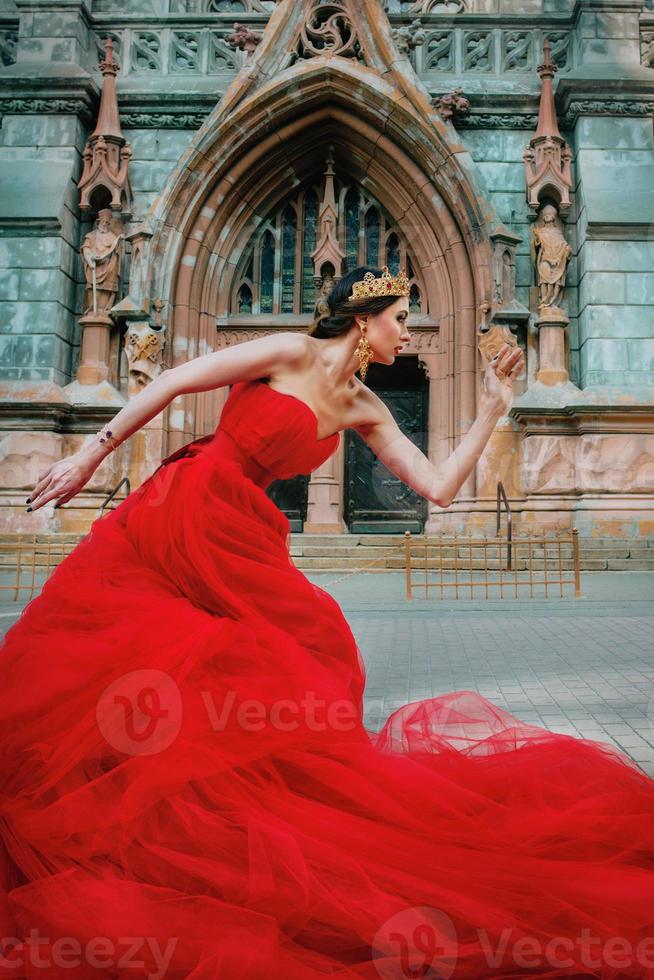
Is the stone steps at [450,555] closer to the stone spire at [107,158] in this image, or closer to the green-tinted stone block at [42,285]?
the green-tinted stone block at [42,285]

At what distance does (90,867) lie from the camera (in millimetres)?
1613

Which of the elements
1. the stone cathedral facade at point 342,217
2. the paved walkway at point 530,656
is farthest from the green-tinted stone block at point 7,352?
the paved walkway at point 530,656

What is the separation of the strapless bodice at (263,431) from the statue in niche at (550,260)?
32.3ft

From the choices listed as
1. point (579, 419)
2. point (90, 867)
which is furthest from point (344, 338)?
point (579, 419)

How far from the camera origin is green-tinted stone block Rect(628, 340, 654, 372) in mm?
11094

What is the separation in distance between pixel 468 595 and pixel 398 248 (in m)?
7.15

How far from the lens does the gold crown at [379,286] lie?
8.58 feet

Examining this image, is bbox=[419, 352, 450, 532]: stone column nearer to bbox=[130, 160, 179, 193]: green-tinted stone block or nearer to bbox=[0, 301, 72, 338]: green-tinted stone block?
bbox=[130, 160, 179, 193]: green-tinted stone block

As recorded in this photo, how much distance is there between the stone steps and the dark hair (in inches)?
293

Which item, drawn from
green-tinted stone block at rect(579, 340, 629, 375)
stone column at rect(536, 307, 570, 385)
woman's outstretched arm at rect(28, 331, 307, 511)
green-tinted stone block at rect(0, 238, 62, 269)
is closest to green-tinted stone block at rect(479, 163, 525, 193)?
stone column at rect(536, 307, 570, 385)

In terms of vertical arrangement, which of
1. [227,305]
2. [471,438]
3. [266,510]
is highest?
[227,305]

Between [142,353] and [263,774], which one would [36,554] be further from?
[263,774]

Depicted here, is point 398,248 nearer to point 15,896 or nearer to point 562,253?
point 562,253

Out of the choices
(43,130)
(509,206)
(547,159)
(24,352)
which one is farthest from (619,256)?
(43,130)
